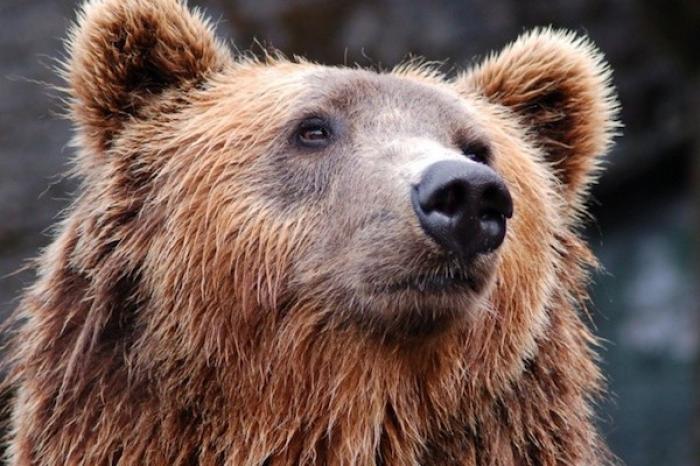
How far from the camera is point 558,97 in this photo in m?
7.63

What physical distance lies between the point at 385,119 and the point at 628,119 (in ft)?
39.5

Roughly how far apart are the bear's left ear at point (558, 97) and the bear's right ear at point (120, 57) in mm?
1625

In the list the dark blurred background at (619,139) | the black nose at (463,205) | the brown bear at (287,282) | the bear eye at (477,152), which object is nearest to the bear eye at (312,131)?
the brown bear at (287,282)

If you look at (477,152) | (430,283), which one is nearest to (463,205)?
(430,283)

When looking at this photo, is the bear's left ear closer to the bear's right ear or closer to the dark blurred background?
the bear's right ear

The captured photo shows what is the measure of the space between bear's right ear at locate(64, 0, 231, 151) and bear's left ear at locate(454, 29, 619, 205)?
1625 mm

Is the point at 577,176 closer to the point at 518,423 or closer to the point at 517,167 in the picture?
the point at 517,167

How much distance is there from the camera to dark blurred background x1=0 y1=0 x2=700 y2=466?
46.9 feet

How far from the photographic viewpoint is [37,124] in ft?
47.3

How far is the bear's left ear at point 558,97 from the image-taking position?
7.55m

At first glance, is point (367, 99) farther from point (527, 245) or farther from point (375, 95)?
point (527, 245)

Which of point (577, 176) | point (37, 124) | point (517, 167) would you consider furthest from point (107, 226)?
point (37, 124)

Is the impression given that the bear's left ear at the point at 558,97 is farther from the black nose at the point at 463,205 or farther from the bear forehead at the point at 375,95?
the black nose at the point at 463,205

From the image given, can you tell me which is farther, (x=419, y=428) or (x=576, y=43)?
(x=576, y=43)
